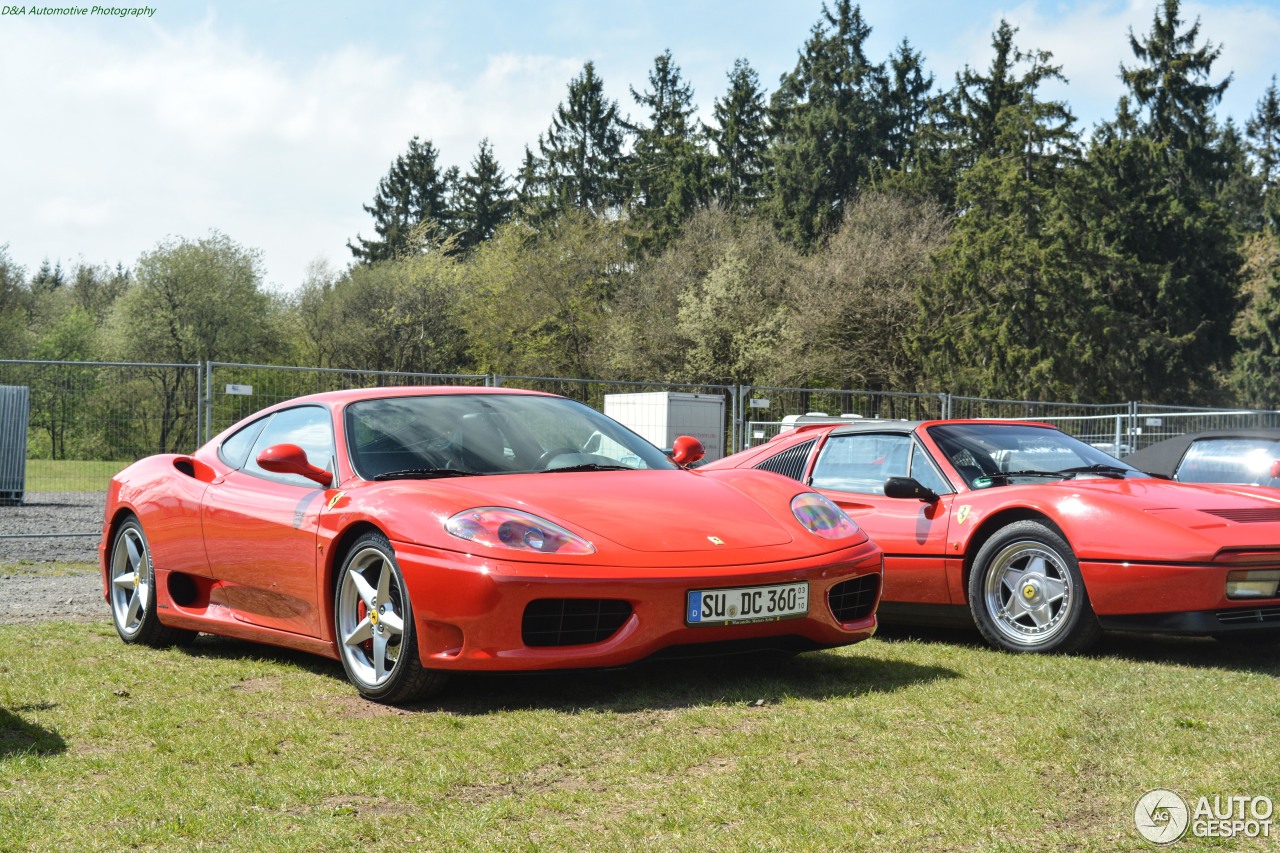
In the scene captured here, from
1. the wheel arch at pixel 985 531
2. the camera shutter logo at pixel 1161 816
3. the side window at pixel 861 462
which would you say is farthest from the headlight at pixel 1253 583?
the camera shutter logo at pixel 1161 816

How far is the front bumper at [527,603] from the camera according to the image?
4719 millimetres

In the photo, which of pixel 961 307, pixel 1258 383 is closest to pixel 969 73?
pixel 961 307

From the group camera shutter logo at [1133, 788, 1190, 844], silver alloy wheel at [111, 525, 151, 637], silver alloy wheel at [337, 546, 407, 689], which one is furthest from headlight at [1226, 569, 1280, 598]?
silver alloy wheel at [111, 525, 151, 637]

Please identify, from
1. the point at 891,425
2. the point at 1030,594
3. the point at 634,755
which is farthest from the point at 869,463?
the point at 634,755

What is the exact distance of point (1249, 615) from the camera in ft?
20.2

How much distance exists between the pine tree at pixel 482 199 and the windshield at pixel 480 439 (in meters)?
65.6

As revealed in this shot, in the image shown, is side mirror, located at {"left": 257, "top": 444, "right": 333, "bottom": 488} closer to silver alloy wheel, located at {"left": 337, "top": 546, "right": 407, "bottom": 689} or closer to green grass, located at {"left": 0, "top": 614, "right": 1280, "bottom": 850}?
silver alloy wheel, located at {"left": 337, "top": 546, "right": 407, "bottom": 689}

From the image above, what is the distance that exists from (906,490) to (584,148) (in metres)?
60.0

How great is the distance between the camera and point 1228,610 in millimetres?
6105

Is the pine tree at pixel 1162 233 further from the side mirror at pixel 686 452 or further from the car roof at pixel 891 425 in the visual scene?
the side mirror at pixel 686 452

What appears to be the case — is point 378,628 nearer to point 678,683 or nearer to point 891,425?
point 678,683

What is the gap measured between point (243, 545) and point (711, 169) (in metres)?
55.7

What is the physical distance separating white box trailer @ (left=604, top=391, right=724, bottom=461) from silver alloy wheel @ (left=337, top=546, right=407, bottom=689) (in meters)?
13.6

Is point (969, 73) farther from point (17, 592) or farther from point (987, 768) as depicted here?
point (987, 768)
